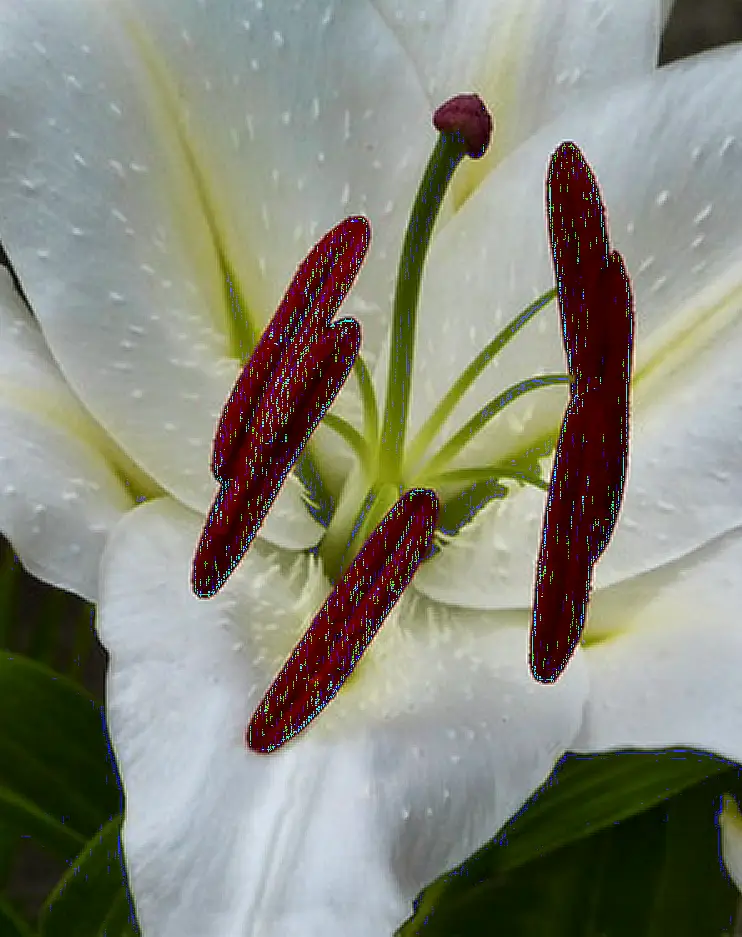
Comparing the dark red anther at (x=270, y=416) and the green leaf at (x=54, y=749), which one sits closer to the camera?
the dark red anther at (x=270, y=416)

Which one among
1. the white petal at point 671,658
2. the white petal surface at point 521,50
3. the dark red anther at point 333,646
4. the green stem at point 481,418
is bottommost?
the white petal at point 671,658

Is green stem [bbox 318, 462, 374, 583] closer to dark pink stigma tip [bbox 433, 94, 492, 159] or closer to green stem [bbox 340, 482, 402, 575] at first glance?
green stem [bbox 340, 482, 402, 575]

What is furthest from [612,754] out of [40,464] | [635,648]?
[40,464]

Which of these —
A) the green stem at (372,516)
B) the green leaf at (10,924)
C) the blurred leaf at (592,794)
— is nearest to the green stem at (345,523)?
the green stem at (372,516)

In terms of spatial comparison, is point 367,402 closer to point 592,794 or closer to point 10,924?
point 592,794

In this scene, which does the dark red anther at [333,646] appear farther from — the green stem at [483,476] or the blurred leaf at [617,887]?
the blurred leaf at [617,887]

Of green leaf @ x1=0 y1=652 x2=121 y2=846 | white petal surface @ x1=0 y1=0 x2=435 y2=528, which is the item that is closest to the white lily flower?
white petal surface @ x1=0 y1=0 x2=435 y2=528

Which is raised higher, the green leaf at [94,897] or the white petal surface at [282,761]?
the white petal surface at [282,761]

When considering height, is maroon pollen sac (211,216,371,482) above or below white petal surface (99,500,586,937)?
above
